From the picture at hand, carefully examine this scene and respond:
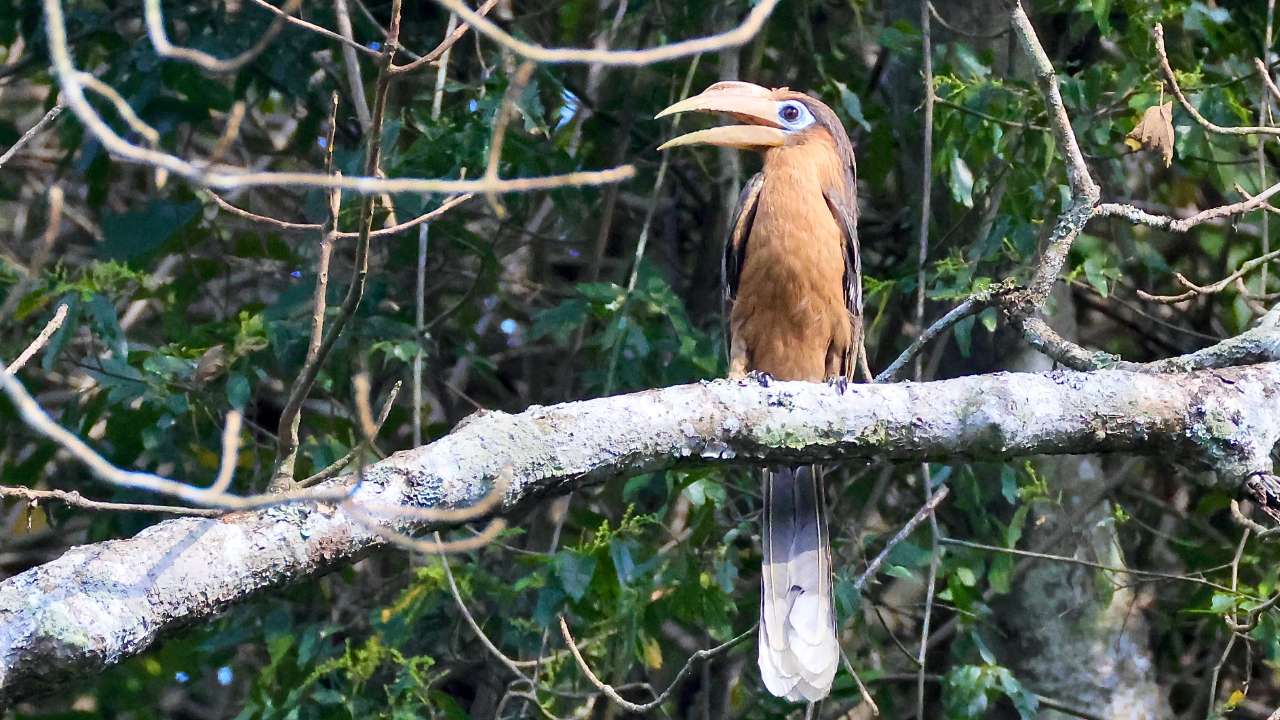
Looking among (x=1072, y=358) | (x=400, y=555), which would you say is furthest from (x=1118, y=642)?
(x=400, y=555)

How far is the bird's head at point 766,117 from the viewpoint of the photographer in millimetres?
3963

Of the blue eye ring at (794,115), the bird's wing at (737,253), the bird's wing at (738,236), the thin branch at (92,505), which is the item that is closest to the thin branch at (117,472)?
the thin branch at (92,505)

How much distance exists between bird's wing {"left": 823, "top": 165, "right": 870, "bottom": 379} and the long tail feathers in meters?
0.57

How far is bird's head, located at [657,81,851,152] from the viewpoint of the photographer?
396 cm

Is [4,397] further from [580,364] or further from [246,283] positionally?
[580,364]

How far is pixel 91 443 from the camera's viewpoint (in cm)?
446

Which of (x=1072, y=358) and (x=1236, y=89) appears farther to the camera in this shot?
(x=1236, y=89)

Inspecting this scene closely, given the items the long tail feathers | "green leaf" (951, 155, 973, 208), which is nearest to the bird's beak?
"green leaf" (951, 155, 973, 208)

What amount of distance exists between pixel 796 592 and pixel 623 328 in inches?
41.6

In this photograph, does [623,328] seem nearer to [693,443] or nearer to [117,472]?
[693,443]

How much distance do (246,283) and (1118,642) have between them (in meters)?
4.01

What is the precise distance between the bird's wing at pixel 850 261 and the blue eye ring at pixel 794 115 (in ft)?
0.77

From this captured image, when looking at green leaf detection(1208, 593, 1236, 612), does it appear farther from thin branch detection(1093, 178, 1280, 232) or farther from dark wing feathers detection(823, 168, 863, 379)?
dark wing feathers detection(823, 168, 863, 379)

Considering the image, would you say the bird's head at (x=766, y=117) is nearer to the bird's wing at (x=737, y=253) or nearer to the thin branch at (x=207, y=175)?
the bird's wing at (x=737, y=253)
